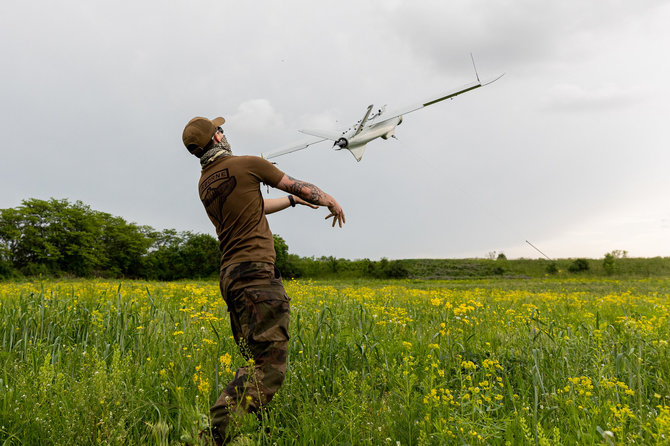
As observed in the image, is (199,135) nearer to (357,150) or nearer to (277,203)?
(277,203)

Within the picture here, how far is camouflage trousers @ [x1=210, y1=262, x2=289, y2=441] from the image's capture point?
2994 millimetres

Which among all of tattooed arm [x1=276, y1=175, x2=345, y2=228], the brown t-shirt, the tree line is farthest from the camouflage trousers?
the tree line

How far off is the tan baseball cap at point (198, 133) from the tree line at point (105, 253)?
43.3 m

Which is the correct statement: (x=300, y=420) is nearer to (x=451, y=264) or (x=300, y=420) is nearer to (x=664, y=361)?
(x=664, y=361)

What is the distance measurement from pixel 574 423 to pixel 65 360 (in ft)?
15.8

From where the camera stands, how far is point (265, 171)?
347 centimetres

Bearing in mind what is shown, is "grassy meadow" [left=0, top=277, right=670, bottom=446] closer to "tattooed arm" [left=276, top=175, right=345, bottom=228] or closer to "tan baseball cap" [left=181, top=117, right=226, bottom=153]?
"tattooed arm" [left=276, top=175, right=345, bottom=228]

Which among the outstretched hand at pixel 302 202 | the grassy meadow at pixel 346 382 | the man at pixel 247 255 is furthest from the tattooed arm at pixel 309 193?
the grassy meadow at pixel 346 382

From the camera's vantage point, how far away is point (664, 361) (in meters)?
4.28

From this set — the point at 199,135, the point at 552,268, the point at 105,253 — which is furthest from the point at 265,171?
the point at 105,253

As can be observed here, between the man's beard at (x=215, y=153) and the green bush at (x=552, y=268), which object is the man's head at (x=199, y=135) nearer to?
the man's beard at (x=215, y=153)

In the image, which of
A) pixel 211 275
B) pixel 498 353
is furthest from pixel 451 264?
pixel 498 353

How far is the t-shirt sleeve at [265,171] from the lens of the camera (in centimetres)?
344

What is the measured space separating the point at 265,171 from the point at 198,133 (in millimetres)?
680
